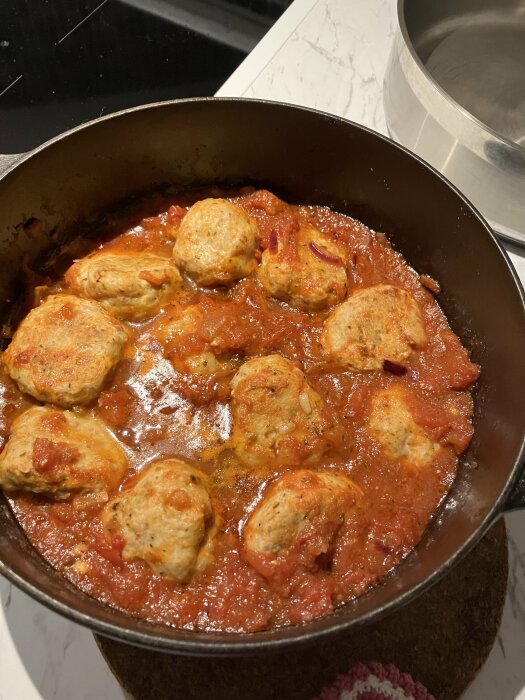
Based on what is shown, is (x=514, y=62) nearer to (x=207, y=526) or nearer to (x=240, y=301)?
(x=240, y=301)

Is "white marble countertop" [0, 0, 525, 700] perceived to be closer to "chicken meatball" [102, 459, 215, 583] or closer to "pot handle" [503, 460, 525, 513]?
"chicken meatball" [102, 459, 215, 583]

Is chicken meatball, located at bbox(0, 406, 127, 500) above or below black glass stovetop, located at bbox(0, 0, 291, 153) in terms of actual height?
below

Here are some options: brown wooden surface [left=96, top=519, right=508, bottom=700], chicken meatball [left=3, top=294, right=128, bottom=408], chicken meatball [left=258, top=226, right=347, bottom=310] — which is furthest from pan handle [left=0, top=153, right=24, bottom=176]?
brown wooden surface [left=96, top=519, right=508, bottom=700]

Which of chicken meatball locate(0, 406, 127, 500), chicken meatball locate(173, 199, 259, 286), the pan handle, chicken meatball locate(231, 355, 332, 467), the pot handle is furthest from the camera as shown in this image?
chicken meatball locate(173, 199, 259, 286)

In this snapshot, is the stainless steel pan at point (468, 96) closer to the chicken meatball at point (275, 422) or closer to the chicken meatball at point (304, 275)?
the chicken meatball at point (304, 275)

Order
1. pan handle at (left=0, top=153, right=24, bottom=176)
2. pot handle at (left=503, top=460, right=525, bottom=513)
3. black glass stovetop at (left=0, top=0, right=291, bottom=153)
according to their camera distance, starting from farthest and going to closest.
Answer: black glass stovetop at (left=0, top=0, right=291, bottom=153) < pan handle at (left=0, top=153, right=24, bottom=176) < pot handle at (left=503, top=460, right=525, bottom=513)
